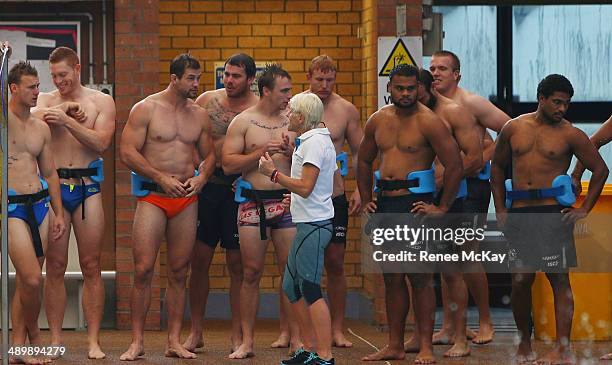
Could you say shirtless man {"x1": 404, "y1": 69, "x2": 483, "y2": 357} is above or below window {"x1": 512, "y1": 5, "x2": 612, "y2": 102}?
below

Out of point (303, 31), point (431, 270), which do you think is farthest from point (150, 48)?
point (431, 270)

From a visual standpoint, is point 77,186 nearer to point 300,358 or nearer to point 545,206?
point 300,358

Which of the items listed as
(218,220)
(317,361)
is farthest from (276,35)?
(317,361)

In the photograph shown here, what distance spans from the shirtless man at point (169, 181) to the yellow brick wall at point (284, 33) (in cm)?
253

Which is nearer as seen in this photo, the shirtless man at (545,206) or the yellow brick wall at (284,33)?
the shirtless man at (545,206)

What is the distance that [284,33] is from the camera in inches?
571

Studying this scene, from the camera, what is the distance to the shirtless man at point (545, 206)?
442 inches

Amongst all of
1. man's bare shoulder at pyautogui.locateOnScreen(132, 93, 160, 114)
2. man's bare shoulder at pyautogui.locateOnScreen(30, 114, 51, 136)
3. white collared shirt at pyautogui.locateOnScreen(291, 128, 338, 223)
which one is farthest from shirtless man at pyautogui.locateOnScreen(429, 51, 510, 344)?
man's bare shoulder at pyautogui.locateOnScreen(30, 114, 51, 136)

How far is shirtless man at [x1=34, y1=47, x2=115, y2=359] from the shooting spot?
11.8 meters

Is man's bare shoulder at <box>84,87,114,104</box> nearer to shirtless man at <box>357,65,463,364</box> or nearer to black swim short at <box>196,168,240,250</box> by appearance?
black swim short at <box>196,168,240,250</box>

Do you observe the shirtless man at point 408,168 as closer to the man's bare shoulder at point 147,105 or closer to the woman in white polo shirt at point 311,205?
the woman in white polo shirt at point 311,205

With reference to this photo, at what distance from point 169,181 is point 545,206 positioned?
2.60 meters

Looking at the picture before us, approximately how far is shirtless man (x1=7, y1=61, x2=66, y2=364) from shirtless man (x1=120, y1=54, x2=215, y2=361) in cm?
62

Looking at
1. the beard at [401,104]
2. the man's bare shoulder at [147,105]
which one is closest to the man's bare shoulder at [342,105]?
the beard at [401,104]
